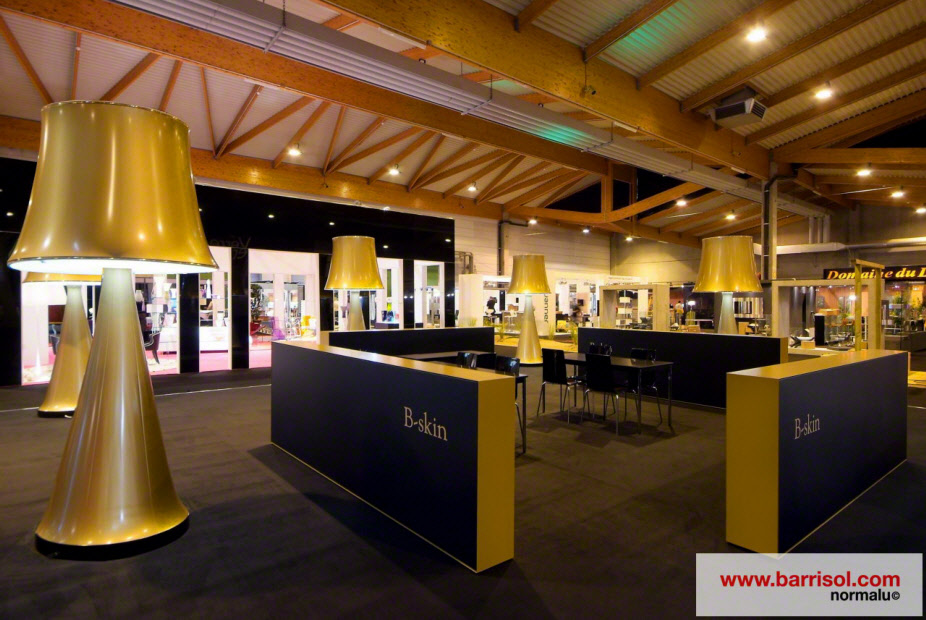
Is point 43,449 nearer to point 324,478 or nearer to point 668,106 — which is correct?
point 324,478

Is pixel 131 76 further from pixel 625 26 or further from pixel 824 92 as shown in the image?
pixel 824 92

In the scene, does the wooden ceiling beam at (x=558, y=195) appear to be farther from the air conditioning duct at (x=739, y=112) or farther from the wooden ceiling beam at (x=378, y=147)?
the air conditioning duct at (x=739, y=112)

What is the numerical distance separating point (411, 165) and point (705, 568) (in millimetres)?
12280

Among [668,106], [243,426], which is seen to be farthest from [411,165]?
[243,426]

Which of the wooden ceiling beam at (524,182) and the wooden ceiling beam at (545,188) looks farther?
the wooden ceiling beam at (545,188)

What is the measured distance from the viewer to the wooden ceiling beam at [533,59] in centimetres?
520

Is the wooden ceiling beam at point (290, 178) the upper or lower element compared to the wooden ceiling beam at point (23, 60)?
lower

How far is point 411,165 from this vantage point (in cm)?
1366

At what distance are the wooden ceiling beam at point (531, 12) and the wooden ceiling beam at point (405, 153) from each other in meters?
6.17

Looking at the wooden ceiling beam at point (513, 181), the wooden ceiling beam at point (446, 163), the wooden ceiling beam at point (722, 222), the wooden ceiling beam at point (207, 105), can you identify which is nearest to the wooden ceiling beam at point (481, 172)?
the wooden ceiling beam at point (446, 163)

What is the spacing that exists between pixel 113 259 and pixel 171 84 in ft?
24.6

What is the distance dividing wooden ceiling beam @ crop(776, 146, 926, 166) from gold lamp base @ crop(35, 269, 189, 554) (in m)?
12.1

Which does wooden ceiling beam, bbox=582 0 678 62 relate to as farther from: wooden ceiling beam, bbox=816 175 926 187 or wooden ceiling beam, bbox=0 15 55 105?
wooden ceiling beam, bbox=816 175 926 187

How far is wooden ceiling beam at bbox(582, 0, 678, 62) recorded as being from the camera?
18.8 feet
